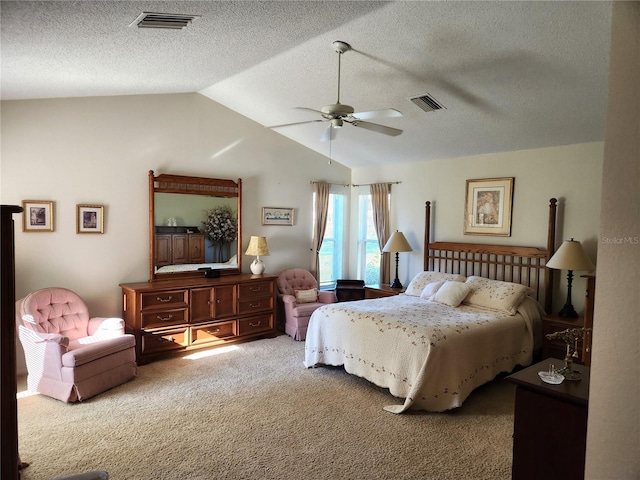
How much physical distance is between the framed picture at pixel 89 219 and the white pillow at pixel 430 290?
12.5ft

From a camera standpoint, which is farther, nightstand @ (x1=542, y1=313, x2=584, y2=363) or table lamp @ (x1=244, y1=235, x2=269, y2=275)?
table lamp @ (x1=244, y1=235, x2=269, y2=275)

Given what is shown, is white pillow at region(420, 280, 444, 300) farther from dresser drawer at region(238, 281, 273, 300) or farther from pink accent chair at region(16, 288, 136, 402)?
pink accent chair at region(16, 288, 136, 402)

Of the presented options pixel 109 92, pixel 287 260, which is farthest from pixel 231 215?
pixel 109 92

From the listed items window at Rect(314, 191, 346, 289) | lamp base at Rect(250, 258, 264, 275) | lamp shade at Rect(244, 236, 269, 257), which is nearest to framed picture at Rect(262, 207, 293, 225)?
lamp shade at Rect(244, 236, 269, 257)

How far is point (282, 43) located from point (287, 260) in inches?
132

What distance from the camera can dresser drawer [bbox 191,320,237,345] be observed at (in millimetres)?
4801

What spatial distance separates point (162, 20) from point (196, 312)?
3.18m

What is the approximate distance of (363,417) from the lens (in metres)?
3.28

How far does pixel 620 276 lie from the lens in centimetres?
138

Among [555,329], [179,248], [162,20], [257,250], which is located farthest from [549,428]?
[179,248]

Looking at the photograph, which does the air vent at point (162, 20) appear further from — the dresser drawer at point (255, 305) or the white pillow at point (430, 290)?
the white pillow at point (430, 290)

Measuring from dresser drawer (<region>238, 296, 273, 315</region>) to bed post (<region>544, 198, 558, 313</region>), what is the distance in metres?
3.34

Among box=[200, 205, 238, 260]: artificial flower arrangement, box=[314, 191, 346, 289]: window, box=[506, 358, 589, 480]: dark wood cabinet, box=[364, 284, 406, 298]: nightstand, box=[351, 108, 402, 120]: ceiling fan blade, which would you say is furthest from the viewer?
box=[314, 191, 346, 289]: window

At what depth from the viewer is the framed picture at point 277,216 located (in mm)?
5906
